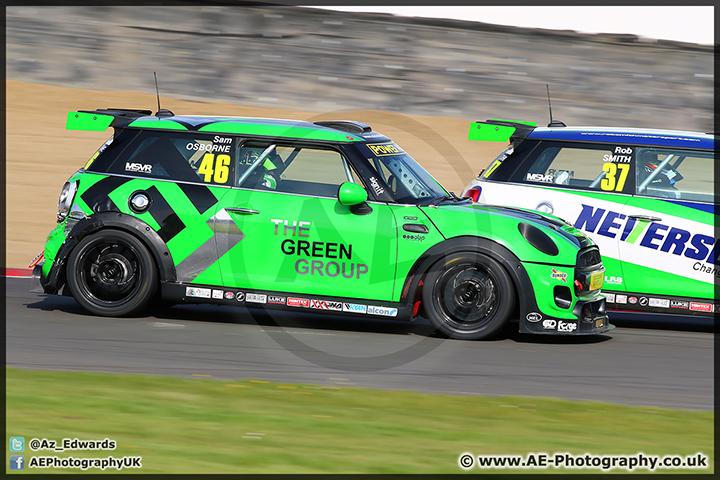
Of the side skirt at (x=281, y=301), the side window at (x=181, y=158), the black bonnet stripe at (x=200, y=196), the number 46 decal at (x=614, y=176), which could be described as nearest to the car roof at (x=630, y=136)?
the number 46 decal at (x=614, y=176)

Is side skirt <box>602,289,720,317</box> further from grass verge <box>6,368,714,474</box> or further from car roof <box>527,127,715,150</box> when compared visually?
grass verge <box>6,368,714,474</box>

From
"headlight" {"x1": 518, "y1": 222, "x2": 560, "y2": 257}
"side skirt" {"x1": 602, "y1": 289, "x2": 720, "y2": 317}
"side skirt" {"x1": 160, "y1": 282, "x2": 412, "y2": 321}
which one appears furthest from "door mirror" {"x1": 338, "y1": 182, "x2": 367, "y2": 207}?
"side skirt" {"x1": 602, "y1": 289, "x2": 720, "y2": 317}

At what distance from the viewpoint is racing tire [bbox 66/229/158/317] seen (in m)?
8.20

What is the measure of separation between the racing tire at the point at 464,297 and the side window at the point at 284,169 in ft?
3.86

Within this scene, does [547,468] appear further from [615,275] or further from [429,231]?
[615,275]

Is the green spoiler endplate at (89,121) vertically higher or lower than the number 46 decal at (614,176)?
higher

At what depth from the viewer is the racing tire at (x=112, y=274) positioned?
8.20m

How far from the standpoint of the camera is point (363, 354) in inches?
293

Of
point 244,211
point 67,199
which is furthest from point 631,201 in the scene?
point 67,199

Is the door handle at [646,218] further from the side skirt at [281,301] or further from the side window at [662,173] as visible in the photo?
the side skirt at [281,301]

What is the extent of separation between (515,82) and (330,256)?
1621 centimetres

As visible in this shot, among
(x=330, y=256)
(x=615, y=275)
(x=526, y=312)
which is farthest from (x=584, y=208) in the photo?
(x=330, y=256)

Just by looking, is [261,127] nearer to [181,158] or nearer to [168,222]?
[181,158]

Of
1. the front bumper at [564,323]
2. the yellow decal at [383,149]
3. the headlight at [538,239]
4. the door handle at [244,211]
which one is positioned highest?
the yellow decal at [383,149]
